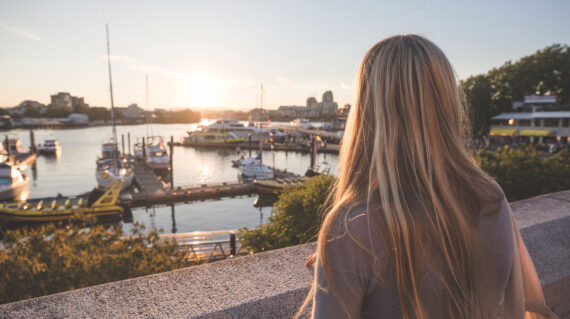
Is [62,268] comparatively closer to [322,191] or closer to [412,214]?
[322,191]

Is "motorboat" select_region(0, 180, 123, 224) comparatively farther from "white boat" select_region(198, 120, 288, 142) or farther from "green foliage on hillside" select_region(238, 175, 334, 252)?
"white boat" select_region(198, 120, 288, 142)

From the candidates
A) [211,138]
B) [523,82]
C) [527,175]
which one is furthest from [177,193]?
[523,82]

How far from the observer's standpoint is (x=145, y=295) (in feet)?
5.68

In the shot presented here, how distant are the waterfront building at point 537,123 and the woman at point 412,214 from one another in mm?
47004

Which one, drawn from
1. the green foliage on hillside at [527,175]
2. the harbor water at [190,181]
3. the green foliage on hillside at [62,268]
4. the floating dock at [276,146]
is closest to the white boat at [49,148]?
the harbor water at [190,181]

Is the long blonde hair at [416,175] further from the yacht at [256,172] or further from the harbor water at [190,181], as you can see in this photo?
the yacht at [256,172]

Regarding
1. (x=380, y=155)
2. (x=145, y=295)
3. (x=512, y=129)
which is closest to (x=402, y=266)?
(x=380, y=155)

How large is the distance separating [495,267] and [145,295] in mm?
1551

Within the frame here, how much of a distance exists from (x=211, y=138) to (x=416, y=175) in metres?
74.7

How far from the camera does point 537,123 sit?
44625mm

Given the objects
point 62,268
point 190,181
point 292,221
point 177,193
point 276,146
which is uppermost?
point 292,221

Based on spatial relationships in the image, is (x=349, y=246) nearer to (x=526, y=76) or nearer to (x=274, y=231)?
(x=274, y=231)

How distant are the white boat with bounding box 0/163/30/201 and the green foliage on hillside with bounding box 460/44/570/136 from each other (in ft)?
171

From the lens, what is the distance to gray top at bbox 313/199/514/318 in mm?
837
